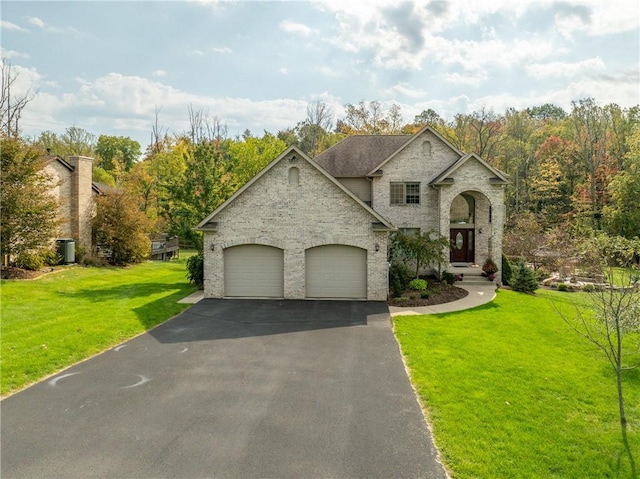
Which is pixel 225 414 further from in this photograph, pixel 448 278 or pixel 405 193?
pixel 405 193

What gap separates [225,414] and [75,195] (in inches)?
987

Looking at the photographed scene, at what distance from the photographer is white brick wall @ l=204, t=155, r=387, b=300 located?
56.2 feet

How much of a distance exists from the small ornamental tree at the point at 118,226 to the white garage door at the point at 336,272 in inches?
661

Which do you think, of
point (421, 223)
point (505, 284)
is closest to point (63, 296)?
point (421, 223)

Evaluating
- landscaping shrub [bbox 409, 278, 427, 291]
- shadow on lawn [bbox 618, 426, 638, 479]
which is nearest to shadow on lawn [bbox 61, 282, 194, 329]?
landscaping shrub [bbox 409, 278, 427, 291]

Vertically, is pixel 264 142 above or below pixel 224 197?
above

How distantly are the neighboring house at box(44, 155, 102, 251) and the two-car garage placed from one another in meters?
14.7

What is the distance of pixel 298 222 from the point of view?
17312mm

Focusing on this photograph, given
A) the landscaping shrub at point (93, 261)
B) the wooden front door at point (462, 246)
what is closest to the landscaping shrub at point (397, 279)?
the wooden front door at point (462, 246)

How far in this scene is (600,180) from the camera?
42.2m

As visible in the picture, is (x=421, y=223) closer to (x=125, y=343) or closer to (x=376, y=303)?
(x=376, y=303)

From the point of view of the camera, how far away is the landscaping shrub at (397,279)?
18125 millimetres

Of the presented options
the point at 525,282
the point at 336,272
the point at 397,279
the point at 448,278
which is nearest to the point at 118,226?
the point at 336,272

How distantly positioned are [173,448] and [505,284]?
19880 millimetres
